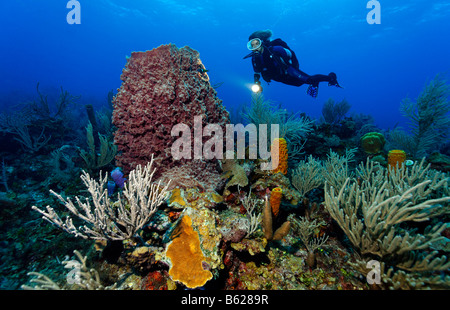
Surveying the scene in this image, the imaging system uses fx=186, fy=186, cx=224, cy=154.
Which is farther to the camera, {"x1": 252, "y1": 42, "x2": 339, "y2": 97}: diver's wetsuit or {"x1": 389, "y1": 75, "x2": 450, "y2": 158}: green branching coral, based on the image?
{"x1": 252, "y1": 42, "x2": 339, "y2": 97}: diver's wetsuit

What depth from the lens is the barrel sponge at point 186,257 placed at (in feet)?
6.51

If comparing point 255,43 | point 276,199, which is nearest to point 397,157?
point 276,199

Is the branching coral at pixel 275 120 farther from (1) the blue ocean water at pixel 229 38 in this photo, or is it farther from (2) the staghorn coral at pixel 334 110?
(1) the blue ocean water at pixel 229 38

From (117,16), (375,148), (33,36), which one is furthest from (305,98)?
(33,36)

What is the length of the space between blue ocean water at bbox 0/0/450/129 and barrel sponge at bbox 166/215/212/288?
107 ft

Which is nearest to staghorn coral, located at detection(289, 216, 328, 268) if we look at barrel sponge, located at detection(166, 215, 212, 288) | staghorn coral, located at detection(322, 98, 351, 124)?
barrel sponge, located at detection(166, 215, 212, 288)

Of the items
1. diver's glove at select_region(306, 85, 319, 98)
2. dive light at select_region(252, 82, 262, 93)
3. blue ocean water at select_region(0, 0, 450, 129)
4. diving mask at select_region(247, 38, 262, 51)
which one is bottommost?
dive light at select_region(252, 82, 262, 93)

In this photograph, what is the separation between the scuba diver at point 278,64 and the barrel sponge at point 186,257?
6.71 m

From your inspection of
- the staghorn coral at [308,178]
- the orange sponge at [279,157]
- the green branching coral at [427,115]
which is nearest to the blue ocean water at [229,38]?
the green branching coral at [427,115]

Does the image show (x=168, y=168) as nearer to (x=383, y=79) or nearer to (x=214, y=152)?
(x=214, y=152)

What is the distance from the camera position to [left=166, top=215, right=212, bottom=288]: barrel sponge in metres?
1.98

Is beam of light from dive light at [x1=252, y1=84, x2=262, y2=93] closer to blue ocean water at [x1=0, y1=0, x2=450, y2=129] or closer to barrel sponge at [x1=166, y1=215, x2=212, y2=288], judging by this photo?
barrel sponge at [x1=166, y1=215, x2=212, y2=288]

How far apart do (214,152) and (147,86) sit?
175cm

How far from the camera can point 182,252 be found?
2.20 meters
